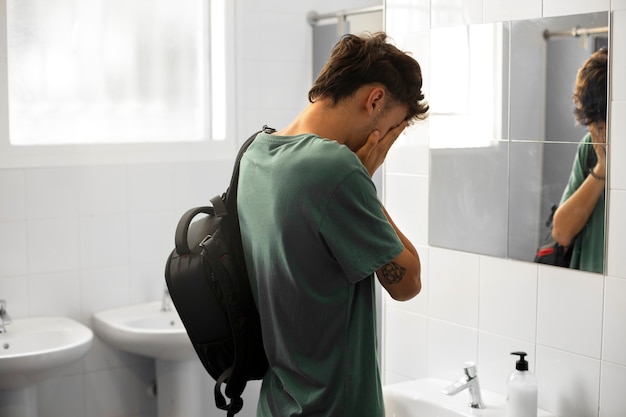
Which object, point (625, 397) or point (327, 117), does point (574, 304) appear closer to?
point (625, 397)

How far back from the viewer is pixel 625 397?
174 cm

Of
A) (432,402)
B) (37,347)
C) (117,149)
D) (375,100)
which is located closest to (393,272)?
(375,100)

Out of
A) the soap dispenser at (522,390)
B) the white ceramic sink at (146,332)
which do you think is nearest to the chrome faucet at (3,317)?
the white ceramic sink at (146,332)

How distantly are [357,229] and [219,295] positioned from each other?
0.33 metres

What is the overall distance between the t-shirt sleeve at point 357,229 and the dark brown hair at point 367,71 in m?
0.21

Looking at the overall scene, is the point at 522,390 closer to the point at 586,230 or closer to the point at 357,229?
the point at 586,230

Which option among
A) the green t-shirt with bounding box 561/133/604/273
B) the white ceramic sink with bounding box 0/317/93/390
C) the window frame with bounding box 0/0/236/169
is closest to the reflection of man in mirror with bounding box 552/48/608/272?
the green t-shirt with bounding box 561/133/604/273

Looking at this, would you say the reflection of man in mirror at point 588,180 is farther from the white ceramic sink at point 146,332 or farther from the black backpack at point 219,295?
the white ceramic sink at point 146,332

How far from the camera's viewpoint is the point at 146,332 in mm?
2754

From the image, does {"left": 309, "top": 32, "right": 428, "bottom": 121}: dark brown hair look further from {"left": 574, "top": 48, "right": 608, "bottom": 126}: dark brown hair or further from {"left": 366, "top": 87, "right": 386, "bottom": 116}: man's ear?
{"left": 574, "top": 48, "right": 608, "bottom": 126}: dark brown hair

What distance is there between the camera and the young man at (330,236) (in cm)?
139

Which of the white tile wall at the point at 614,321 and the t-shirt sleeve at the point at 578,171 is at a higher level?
the t-shirt sleeve at the point at 578,171

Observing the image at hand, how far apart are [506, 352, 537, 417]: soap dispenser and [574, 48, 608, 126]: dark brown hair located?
1.80 ft

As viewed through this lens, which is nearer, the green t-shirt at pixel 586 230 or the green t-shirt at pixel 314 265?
the green t-shirt at pixel 314 265
